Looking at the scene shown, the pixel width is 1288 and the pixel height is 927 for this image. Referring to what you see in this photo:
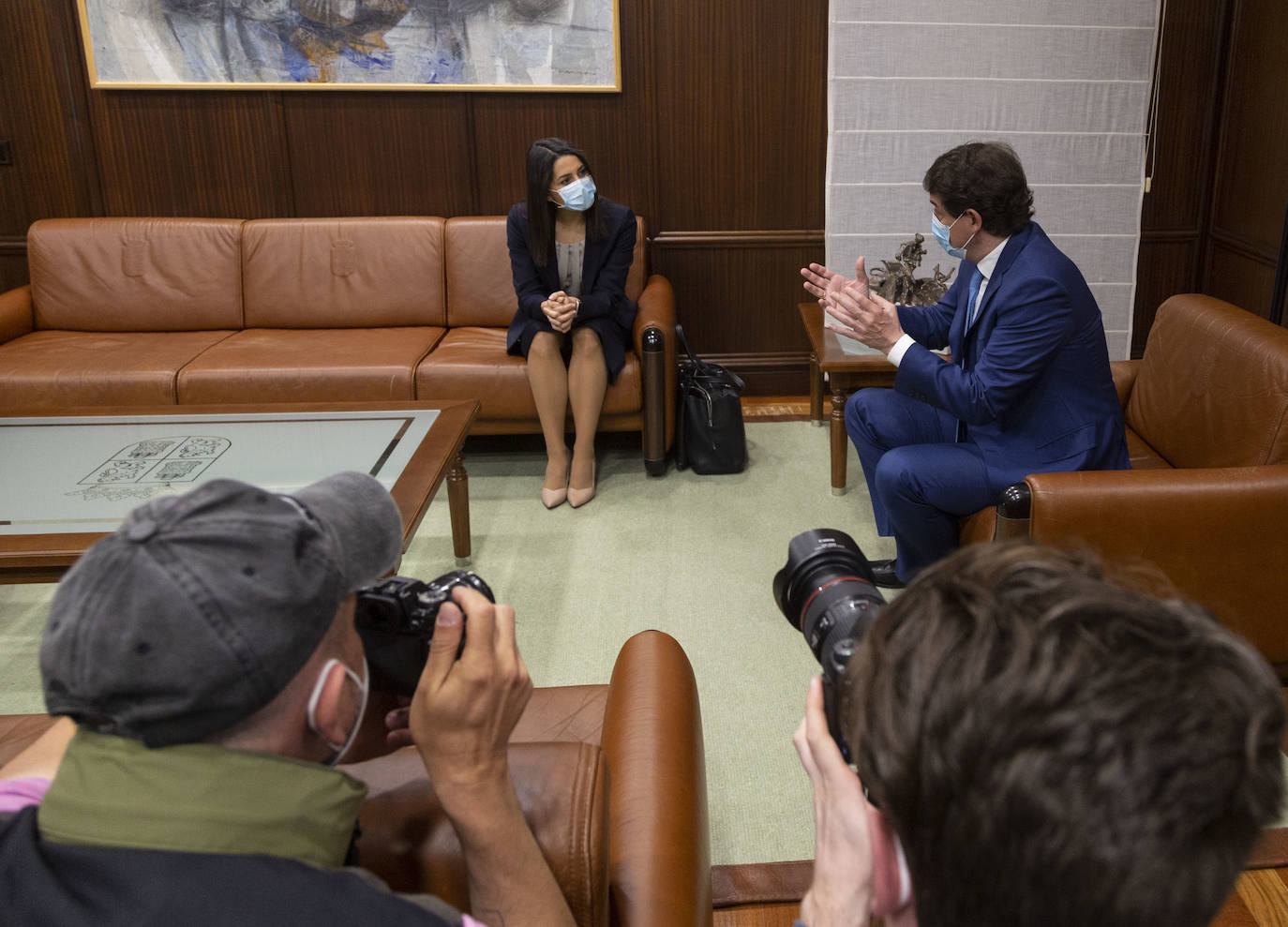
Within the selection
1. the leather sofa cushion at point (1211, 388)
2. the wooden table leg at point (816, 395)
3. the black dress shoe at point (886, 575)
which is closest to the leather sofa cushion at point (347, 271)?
the wooden table leg at point (816, 395)

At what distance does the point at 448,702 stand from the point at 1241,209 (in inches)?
163

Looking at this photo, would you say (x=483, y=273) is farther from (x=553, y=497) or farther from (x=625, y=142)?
(x=553, y=497)

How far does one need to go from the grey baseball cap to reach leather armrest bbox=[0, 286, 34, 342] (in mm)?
3699

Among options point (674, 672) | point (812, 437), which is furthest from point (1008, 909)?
point (812, 437)

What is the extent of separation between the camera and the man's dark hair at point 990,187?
2443mm

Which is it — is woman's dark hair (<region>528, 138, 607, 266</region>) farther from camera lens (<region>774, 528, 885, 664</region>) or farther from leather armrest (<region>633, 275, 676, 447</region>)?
camera lens (<region>774, 528, 885, 664</region>)

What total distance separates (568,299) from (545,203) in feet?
1.09

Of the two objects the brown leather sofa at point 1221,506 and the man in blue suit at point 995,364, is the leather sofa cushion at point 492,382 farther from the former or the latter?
the brown leather sofa at point 1221,506

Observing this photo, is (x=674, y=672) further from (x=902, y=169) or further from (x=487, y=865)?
(x=902, y=169)

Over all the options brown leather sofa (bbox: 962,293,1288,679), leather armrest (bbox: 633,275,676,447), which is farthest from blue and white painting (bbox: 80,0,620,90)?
brown leather sofa (bbox: 962,293,1288,679)

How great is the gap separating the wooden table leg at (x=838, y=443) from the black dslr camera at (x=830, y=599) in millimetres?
2189

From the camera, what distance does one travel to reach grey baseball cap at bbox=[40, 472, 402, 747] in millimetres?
743

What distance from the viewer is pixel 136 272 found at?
13.1 ft

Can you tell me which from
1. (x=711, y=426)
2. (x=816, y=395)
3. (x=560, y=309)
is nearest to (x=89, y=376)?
(x=560, y=309)
